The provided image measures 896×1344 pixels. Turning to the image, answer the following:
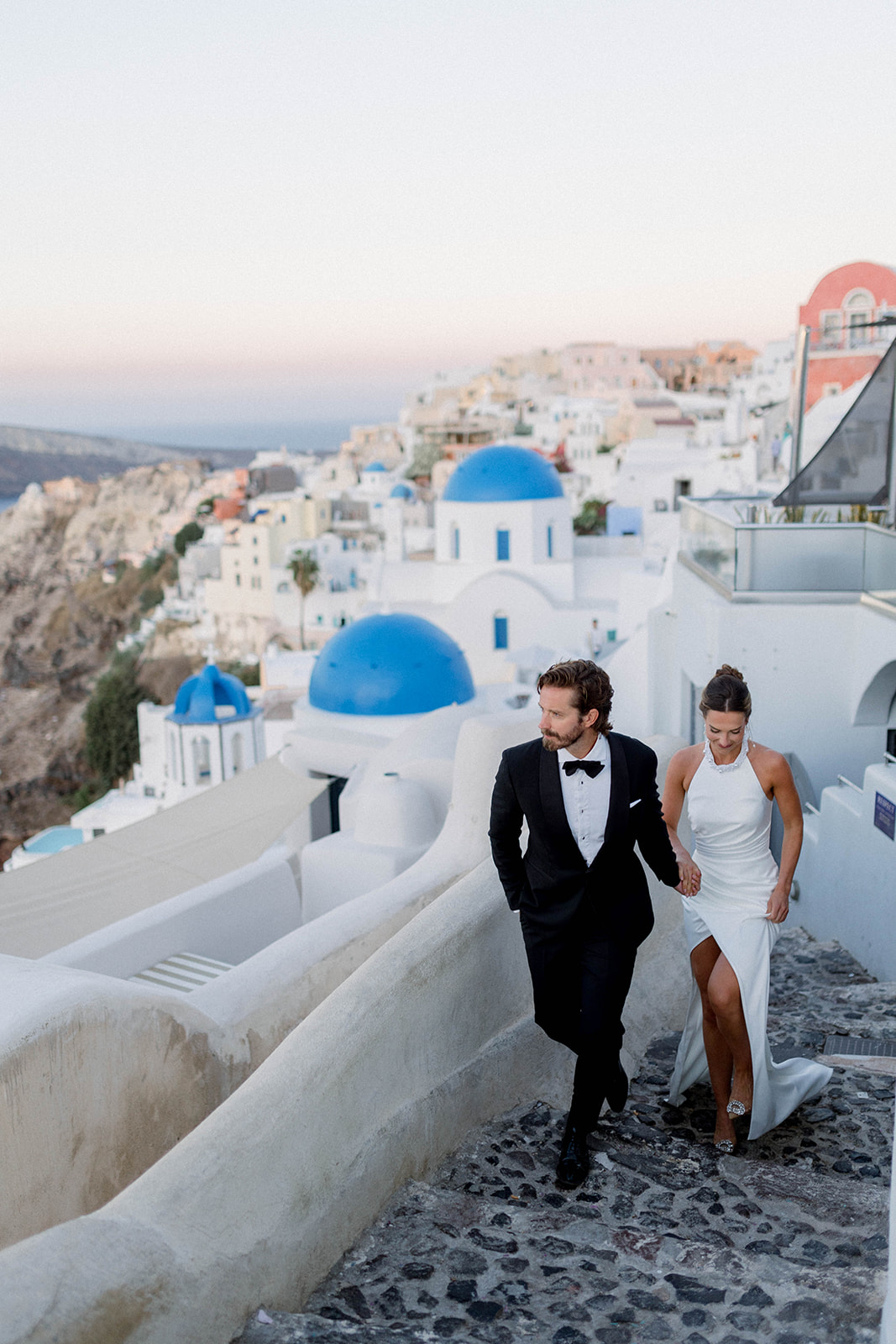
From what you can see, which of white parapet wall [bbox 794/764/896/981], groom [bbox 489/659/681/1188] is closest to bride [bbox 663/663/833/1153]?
groom [bbox 489/659/681/1188]

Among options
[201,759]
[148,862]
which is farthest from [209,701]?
[148,862]

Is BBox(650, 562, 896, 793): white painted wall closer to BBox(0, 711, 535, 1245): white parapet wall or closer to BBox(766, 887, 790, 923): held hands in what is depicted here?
BBox(0, 711, 535, 1245): white parapet wall

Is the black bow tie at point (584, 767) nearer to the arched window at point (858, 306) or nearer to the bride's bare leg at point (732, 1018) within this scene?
the bride's bare leg at point (732, 1018)

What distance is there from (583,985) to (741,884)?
58cm

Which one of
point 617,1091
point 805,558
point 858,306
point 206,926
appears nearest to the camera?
point 617,1091

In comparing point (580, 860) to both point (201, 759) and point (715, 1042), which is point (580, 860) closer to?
point (715, 1042)

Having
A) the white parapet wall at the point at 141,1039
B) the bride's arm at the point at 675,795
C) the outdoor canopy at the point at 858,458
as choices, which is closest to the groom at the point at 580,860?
the bride's arm at the point at 675,795

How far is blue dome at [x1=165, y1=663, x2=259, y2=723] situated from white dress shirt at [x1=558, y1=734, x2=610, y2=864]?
19.2 meters

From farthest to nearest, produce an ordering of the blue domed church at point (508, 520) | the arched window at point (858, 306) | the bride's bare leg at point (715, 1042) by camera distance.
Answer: the blue domed church at point (508, 520) → the arched window at point (858, 306) → the bride's bare leg at point (715, 1042)

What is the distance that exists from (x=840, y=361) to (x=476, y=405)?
64.4m

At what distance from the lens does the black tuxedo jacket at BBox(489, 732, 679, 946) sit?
3.28 m

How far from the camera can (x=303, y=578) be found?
4981 centimetres

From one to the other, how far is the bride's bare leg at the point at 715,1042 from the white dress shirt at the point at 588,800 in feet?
1.92

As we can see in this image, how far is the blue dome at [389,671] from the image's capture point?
1366cm
